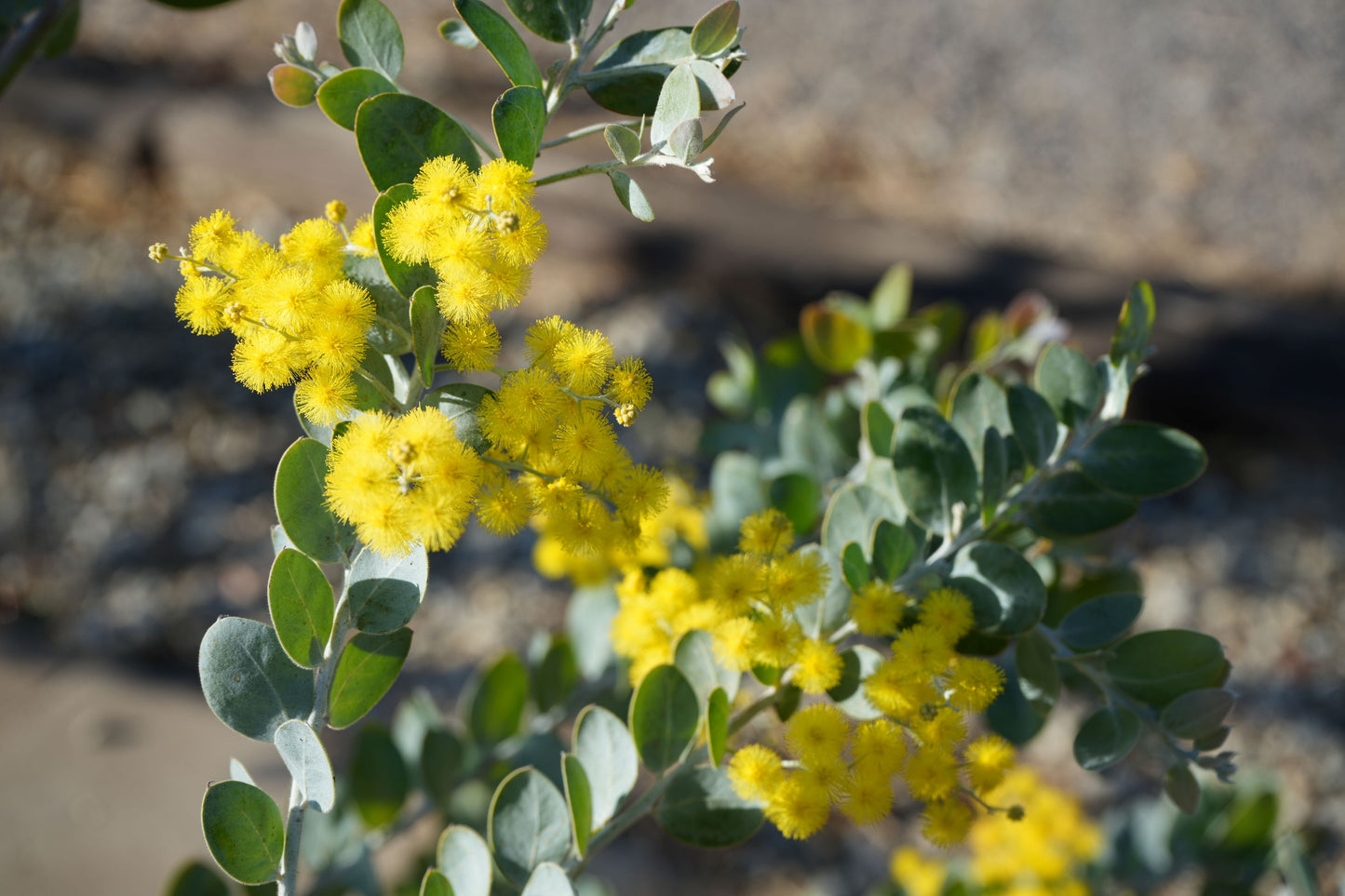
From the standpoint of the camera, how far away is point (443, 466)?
509mm

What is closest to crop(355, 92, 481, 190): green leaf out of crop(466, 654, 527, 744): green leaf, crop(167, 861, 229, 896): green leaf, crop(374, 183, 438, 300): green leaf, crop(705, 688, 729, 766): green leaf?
crop(374, 183, 438, 300): green leaf

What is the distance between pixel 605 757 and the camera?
2.46 ft

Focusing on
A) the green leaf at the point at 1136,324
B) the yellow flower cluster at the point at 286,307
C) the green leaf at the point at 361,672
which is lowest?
the green leaf at the point at 361,672

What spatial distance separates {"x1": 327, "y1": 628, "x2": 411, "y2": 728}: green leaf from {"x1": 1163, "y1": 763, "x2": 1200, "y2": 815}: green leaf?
0.61 meters

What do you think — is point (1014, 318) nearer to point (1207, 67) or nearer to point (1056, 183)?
point (1056, 183)

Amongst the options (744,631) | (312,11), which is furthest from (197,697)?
(312,11)

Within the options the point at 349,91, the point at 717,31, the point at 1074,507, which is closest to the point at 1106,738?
the point at 1074,507

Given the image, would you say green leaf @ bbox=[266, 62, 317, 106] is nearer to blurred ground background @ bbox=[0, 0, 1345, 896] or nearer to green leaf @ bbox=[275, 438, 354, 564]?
green leaf @ bbox=[275, 438, 354, 564]

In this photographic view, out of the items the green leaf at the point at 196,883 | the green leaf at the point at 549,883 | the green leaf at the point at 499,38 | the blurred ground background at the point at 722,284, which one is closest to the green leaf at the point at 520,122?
the green leaf at the point at 499,38

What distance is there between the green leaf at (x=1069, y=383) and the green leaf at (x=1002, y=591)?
0.52 ft

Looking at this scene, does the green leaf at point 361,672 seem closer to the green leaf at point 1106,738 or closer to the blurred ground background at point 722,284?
the green leaf at point 1106,738

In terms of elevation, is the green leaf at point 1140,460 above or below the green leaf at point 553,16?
below

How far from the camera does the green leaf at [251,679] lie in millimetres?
605

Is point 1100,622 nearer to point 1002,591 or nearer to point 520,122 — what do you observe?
point 1002,591
